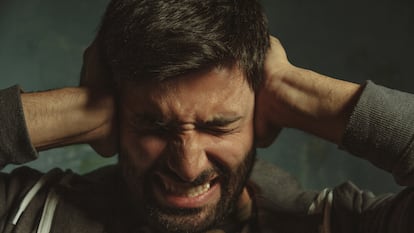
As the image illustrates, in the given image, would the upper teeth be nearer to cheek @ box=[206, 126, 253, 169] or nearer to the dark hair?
cheek @ box=[206, 126, 253, 169]

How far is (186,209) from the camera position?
1.28 metres

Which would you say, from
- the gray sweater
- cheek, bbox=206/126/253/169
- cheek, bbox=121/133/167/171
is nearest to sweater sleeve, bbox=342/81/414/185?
the gray sweater

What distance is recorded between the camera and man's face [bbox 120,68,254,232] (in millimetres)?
1196

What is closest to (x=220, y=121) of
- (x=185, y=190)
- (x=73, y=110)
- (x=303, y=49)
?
(x=185, y=190)

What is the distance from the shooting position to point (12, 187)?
4.45 feet

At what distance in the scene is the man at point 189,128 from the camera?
1.16 m

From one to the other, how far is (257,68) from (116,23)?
266 millimetres

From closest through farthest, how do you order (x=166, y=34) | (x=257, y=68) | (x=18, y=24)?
(x=166, y=34), (x=257, y=68), (x=18, y=24)

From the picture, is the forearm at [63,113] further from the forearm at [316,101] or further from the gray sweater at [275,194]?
the forearm at [316,101]

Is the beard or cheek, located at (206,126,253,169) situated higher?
cheek, located at (206,126,253,169)

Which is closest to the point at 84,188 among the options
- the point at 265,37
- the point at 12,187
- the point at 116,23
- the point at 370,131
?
the point at 12,187

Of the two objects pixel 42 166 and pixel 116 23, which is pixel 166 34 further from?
pixel 42 166

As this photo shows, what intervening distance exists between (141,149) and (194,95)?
16 cm

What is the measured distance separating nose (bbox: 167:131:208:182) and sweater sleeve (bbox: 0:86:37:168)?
26 cm
